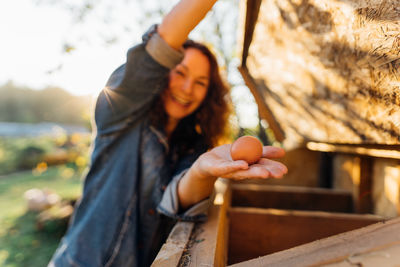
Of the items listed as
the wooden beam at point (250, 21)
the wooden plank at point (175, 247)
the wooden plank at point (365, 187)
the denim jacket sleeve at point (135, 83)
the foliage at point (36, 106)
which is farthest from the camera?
the foliage at point (36, 106)

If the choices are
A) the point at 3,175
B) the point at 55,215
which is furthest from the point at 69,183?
the point at 55,215

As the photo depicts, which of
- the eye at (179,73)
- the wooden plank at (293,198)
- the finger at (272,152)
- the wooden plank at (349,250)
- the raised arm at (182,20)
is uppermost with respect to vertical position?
the raised arm at (182,20)

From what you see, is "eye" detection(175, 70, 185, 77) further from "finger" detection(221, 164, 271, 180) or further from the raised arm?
"finger" detection(221, 164, 271, 180)

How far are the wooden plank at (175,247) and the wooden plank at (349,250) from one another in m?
0.23

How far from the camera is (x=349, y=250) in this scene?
1.87ft

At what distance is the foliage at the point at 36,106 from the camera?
82.9 feet

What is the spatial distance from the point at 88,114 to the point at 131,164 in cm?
319

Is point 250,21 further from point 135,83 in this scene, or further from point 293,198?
point 293,198

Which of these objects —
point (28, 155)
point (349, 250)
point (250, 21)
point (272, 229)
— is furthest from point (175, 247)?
point (28, 155)

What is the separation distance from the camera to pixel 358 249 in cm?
56

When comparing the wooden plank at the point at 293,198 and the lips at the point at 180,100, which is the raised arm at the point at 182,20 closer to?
the lips at the point at 180,100

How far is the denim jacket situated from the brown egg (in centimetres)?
46

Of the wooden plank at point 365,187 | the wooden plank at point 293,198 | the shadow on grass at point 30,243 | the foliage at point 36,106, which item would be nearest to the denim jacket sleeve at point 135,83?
the wooden plank at point 293,198

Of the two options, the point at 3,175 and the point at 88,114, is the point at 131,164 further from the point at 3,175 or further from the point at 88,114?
the point at 3,175
